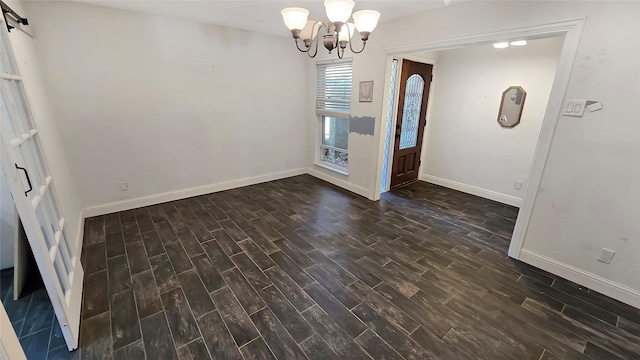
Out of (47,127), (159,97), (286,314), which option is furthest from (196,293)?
(159,97)

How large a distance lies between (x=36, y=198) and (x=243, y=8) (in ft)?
8.34

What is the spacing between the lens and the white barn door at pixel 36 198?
4.49 feet

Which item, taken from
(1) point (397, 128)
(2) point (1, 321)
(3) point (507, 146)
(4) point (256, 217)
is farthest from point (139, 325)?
(3) point (507, 146)

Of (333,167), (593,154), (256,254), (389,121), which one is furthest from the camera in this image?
(333,167)

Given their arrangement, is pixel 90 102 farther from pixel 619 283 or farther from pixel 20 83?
pixel 619 283

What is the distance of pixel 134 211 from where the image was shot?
3.49 meters

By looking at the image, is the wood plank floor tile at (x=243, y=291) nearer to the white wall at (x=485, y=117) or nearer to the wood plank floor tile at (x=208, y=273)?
the wood plank floor tile at (x=208, y=273)

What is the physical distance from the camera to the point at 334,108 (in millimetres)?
4480

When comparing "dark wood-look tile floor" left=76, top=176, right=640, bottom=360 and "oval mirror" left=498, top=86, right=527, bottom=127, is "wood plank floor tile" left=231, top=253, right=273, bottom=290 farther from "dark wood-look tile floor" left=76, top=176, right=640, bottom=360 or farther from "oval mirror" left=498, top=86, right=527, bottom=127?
"oval mirror" left=498, top=86, right=527, bottom=127

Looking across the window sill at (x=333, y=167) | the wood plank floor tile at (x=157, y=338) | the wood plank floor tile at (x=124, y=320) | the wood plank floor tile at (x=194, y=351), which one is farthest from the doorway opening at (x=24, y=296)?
the window sill at (x=333, y=167)

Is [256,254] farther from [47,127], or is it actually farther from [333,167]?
[333,167]

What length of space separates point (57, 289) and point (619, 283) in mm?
3936

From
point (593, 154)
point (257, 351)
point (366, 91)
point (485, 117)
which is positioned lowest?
point (257, 351)

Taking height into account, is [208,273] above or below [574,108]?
below
